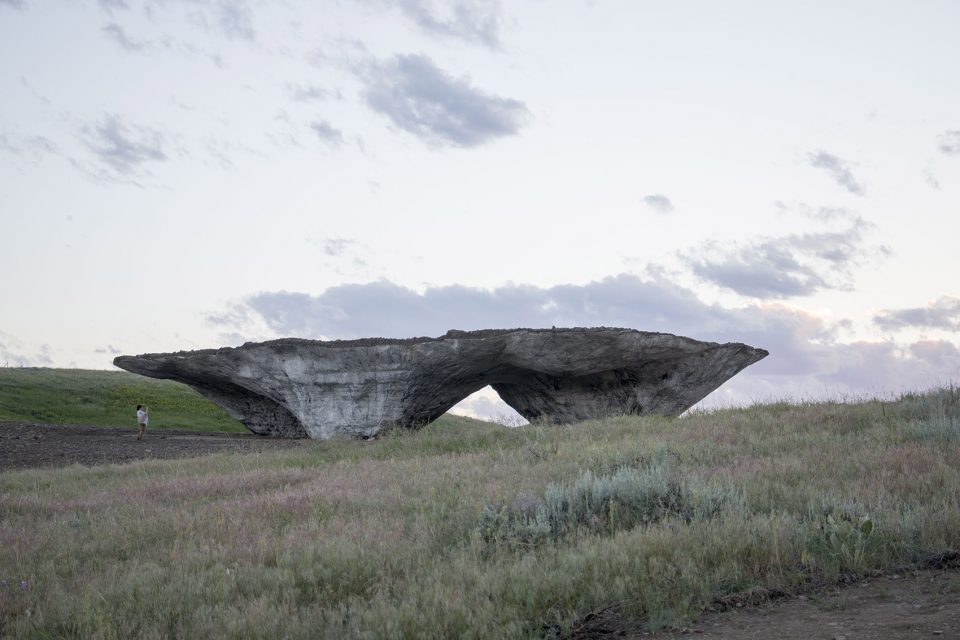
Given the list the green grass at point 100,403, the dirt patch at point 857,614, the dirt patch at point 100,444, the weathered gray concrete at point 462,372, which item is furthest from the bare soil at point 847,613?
the green grass at point 100,403

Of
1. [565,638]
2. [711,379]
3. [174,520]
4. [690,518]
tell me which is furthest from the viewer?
[711,379]

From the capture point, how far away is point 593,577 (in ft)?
23.4

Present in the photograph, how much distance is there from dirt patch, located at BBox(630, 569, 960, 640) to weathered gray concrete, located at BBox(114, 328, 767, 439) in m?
16.4

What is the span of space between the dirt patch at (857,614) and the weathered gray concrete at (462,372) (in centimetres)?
1641

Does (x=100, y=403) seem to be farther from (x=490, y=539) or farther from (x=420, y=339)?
(x=490, y=539)

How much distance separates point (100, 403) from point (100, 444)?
15.7m

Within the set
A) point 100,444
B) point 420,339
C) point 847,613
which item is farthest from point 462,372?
point 847,613

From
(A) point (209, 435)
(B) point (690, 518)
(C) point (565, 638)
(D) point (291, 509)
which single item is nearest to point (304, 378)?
(A) point (209, 435)

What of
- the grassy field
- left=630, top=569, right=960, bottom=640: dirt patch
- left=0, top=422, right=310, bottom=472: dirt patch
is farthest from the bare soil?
left=0, top=422, right=310, bottom=472: dirt patch

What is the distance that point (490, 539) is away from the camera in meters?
8.95

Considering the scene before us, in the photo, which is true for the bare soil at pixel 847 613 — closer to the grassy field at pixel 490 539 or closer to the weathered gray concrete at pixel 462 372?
the grassy field at pixel 490 539

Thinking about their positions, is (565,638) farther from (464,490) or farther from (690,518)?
(464,490)

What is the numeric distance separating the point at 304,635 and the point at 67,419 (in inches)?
1449

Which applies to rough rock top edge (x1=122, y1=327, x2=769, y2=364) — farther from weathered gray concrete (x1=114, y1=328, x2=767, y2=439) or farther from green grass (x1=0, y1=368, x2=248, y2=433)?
A: green grass (x1=0, y1=368, x2=248, y2=433)
